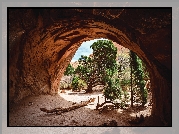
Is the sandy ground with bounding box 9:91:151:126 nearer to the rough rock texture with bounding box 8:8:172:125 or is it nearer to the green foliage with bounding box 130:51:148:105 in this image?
the rough rock texture with bounding box 8:8:172:125

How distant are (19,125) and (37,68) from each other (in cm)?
432

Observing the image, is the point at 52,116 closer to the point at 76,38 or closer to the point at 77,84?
the point at 76,38

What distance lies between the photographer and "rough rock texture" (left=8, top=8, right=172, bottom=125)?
6219 mm

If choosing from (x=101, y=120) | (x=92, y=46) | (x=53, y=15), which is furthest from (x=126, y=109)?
(x=92, y=46)

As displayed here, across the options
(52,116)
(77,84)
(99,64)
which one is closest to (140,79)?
(52,116)

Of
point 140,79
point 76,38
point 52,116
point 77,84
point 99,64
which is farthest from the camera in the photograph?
point 77,84

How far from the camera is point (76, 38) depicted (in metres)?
11.1

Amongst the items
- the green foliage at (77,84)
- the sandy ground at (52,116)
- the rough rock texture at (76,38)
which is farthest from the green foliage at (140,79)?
the green foliage at (77,84)

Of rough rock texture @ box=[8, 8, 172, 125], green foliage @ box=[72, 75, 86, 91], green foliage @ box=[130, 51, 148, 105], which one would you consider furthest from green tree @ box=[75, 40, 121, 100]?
rough rock texture @ box=[8, 8, 172, 125]

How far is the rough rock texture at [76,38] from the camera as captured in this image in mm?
6219

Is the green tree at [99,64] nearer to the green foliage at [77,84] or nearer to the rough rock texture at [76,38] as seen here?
the green foliage at [77,84]

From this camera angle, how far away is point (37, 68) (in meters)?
10.6

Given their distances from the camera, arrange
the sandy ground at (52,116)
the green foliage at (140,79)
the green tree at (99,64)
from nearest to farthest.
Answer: the sandy ground at (52,116) → the green foliage at (140,79) → the green tree at (99,64)

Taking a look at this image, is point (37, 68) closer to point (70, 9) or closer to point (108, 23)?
point (70, 9)
